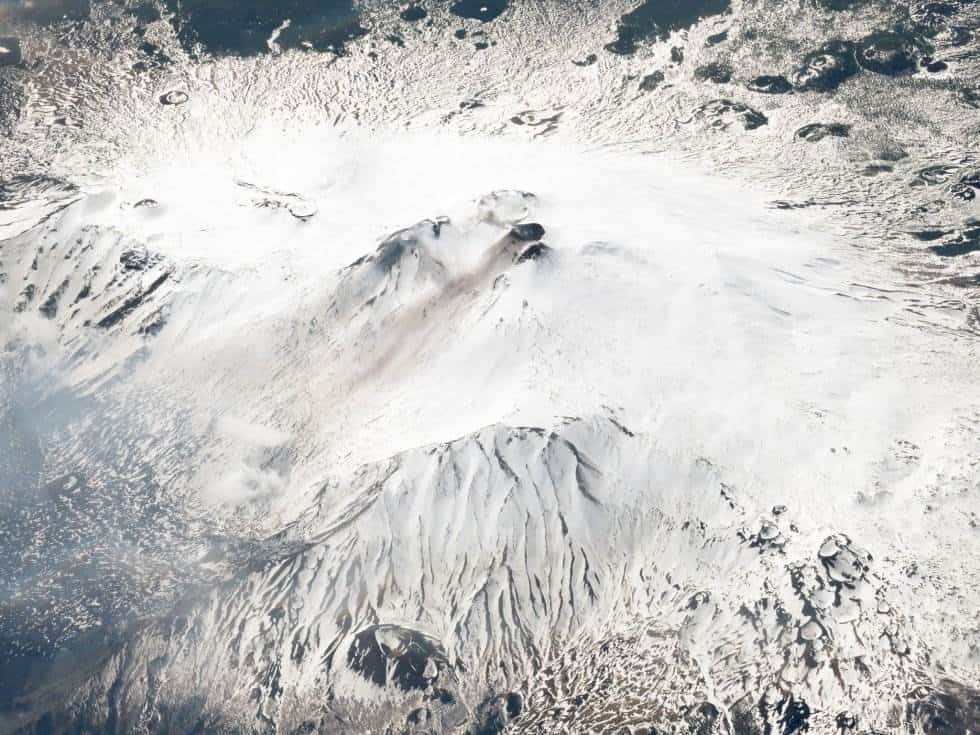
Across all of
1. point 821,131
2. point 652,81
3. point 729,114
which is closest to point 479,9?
point 652,81

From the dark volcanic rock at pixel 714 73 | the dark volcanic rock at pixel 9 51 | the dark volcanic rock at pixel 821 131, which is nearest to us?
the dark volcanic rock at pixel 821 131

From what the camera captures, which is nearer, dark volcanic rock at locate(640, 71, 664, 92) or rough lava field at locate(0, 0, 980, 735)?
rough lava field at locate(0, 0, 980, 735)

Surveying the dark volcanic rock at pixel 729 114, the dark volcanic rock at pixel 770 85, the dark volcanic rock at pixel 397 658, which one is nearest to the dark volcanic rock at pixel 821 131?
the dark volcanic rock at pixel 729 114

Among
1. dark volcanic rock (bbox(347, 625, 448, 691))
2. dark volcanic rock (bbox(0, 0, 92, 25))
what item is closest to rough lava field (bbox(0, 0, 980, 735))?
dark volcanic rock (bbox(347, 625, 448, 691))

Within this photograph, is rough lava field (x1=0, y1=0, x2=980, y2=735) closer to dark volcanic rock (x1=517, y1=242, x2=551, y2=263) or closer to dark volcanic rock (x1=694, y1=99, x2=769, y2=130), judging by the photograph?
dark volcanic rock (x1=694, y1=99, x2=769, y2=130)

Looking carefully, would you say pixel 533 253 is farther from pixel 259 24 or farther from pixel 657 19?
pixel 259 24

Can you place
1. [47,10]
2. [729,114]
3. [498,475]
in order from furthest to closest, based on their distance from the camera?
[47,10] < [729,114] < [498,475]

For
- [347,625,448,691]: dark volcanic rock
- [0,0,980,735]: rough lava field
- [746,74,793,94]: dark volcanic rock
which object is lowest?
[347,625,448,691]: dark volcanic rock

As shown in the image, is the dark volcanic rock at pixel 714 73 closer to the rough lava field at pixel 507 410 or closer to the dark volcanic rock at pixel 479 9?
the rough lava field at pixel 507 410

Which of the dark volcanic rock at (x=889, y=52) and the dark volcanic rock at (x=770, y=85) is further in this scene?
the dark volcanic rock at (x=889, y=52)
